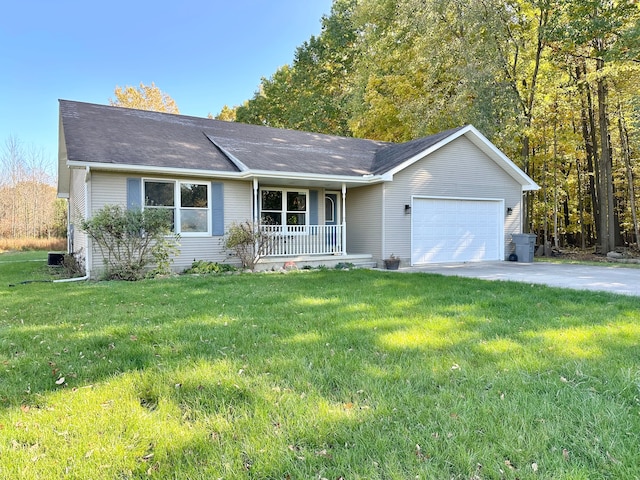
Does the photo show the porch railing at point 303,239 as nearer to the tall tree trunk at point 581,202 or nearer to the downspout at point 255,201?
the downspout at point 255,201

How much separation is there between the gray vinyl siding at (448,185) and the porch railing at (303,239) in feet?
5.30

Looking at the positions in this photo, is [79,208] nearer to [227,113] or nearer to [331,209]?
[331,209]

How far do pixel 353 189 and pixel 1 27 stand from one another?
17832 millimetres

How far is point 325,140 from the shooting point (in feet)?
51.0

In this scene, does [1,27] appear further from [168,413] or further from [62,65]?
[168,413]

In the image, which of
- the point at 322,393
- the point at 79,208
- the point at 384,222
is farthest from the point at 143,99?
the point at 322,393

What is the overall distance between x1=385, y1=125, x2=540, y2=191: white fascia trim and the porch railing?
8.28 ft

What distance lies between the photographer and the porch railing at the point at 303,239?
11211 millimetres

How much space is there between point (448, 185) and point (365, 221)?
9.47ft

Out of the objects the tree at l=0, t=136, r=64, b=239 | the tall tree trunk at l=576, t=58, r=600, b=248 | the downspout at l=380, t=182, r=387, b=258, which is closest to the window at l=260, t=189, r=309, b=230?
the downspout at l=380, t=182, r=387, b=258

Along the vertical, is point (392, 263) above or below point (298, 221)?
below

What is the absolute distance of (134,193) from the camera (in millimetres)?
9758

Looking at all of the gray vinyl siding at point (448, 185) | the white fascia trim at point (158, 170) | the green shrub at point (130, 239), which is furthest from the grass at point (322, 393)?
the gray vinyl siding at point (448, 185)

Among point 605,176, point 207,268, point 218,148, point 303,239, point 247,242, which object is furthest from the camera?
point 605,176
